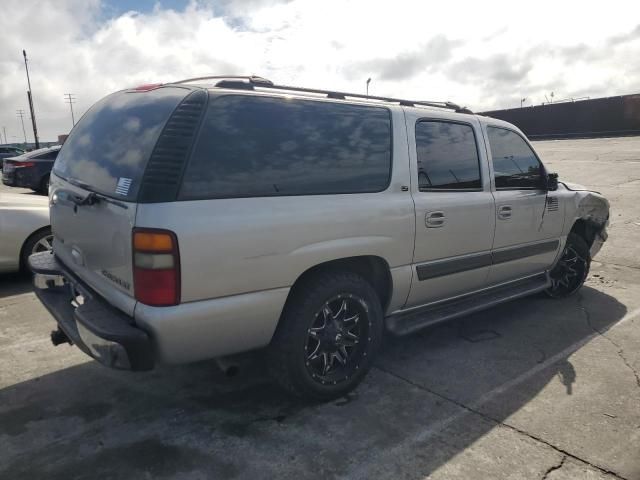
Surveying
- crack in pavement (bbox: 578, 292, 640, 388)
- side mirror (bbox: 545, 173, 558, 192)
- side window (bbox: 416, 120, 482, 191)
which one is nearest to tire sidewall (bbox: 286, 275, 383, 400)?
side window (bbox: 416, 120, 482, 191)

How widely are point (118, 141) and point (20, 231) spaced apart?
130 inches

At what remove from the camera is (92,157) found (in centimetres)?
300

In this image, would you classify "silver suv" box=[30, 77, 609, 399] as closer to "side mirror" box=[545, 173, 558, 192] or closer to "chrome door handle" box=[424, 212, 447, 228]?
"chrome door handle" box=[424, 212, 447, 228]

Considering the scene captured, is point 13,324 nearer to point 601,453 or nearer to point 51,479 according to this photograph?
point 51,479

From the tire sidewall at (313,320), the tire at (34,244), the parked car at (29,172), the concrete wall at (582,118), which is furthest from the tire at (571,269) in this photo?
the concrete wall at (582,118)

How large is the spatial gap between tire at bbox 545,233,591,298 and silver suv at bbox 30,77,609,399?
1486 mm

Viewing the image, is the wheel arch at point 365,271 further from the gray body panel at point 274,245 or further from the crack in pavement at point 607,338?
the crack in pavement at point 607,338

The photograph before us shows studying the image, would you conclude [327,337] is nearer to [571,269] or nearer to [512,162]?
[512,162]

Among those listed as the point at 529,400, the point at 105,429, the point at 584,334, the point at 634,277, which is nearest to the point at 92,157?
the point at 105,429

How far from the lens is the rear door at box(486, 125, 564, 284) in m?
4.05

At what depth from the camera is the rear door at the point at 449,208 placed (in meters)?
3.44

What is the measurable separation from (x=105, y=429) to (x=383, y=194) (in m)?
2.14

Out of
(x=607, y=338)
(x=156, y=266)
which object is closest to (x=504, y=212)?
(x=607, y=338)

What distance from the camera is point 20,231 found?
5.33 metres
